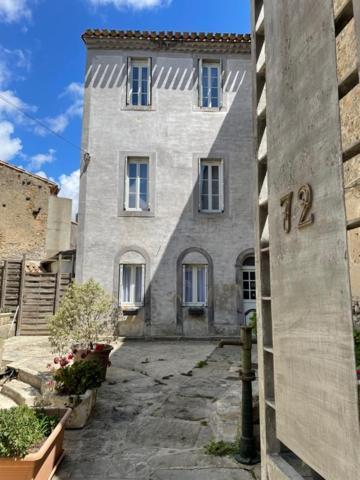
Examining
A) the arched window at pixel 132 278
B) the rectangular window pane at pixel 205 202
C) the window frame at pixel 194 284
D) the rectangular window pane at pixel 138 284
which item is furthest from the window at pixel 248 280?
the rectangular window pane at pixel 138 284

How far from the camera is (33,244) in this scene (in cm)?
1909

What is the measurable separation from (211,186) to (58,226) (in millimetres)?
11608

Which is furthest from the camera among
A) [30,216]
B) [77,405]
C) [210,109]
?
[30,216]

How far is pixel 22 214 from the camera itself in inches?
746

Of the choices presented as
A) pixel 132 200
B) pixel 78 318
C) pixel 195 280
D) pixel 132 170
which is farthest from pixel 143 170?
pixel 78 318

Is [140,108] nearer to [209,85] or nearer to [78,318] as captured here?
[209,85]

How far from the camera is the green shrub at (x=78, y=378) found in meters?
4.38

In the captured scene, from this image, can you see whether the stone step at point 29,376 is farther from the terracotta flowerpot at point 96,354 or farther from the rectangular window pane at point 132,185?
the rectangular window pane at point 132,185

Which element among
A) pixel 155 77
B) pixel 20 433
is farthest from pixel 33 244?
pixel 20 433

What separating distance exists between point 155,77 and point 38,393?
11046 millimetres

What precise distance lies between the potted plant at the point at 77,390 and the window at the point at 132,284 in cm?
676

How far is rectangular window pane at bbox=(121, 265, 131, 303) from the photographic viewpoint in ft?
37.6

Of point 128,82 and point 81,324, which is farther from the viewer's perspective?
point 128,82

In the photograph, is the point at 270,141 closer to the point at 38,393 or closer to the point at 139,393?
the point at 139,393
